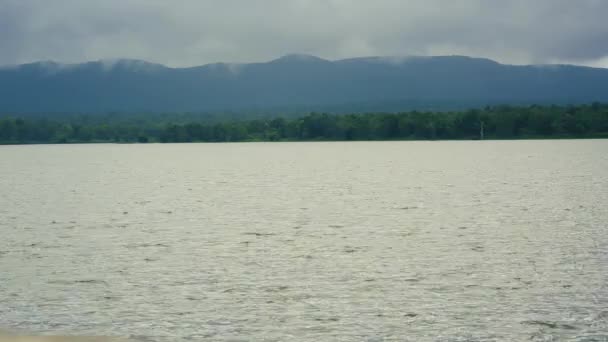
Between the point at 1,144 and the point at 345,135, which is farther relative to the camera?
the point at 1,144

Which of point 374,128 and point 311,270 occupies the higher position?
point 374,128

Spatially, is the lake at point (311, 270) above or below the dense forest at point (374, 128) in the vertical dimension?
below

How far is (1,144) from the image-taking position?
19175 cm

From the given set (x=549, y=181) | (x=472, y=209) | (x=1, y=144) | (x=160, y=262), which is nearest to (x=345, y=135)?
(x=1, y=144)

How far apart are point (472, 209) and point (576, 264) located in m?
11.7

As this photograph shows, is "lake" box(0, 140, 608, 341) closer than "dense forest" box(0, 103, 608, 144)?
Yes

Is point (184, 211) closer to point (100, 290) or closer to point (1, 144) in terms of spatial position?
point (100, 290)

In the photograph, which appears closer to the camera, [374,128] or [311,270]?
[311,270]

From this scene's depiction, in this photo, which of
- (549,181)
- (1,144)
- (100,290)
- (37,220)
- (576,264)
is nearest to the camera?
(100,290)

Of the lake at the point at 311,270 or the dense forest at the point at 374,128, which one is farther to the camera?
the dense forest at the point at 374,128

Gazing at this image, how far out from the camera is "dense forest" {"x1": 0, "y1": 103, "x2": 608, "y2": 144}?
490 ft

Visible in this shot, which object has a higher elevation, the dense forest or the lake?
the dense forest

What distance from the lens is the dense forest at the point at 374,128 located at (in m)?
150

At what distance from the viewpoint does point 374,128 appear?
163875mm
